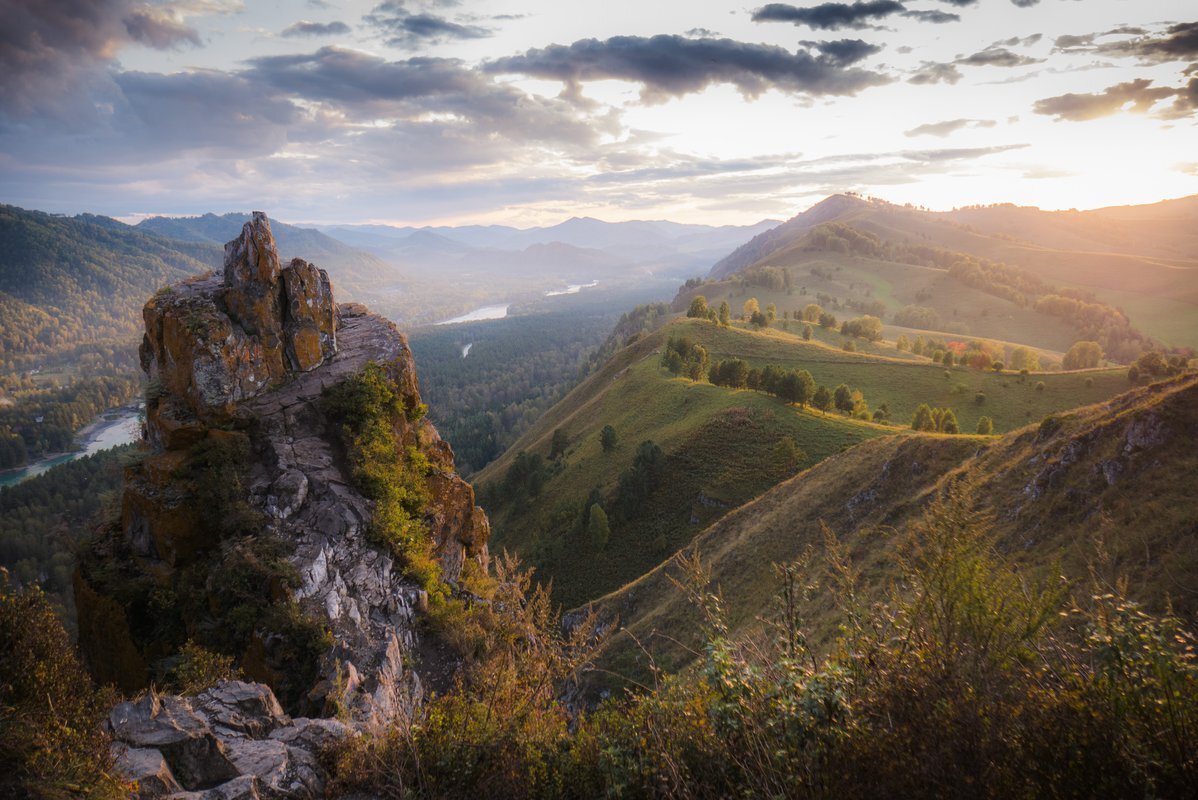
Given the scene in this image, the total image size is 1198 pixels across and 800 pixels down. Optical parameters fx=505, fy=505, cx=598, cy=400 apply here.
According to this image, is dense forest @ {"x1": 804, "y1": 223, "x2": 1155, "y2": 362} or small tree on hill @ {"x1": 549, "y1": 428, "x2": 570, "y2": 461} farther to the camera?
dense forest @ {"x1": 804, "y1": 223, "x2": 1155, "y2": 362}

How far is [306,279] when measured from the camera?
22.8 meters

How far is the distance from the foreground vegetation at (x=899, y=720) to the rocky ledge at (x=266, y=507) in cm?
379

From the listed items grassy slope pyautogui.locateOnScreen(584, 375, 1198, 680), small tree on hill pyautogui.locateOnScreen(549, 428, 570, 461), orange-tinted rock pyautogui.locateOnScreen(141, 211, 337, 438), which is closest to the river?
small tree on hill pyautogui.locateOnScreen(549, 428, 570, 461)

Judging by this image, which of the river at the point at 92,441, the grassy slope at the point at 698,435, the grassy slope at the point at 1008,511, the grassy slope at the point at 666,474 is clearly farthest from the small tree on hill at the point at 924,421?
the river at the point at 92,441

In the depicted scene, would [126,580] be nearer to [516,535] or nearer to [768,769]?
[768,769]

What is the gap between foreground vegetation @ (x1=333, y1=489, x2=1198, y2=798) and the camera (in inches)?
187

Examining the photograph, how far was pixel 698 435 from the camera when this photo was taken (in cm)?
5762

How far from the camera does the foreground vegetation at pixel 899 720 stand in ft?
15.6

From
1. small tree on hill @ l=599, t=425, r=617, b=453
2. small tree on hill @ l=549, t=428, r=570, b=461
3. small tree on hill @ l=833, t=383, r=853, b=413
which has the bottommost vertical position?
small tree on hill @ l=549, t=428, r=570, b=461

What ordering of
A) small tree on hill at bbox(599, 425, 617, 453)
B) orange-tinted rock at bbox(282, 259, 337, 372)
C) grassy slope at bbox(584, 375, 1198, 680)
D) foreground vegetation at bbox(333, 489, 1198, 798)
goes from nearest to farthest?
foreground vegetation at bbox(333, 489, 1198, 798) → grassy slope at bbox(584, 375, 1198, 680) → orange-tinted rock at bbox(282, 259, 337, 372) → small tree on hill at bbox(599, 425, 617, 453)

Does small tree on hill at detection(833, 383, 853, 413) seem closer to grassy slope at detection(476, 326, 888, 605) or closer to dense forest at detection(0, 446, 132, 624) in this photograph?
grassy slope at detection(476, 326, 888, 605)

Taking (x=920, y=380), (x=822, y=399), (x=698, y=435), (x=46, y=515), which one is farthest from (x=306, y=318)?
(x=46, y=515)

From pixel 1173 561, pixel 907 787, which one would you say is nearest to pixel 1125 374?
pixel 1173 561

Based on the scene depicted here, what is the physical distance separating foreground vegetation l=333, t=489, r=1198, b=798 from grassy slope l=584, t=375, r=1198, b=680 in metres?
0.79
